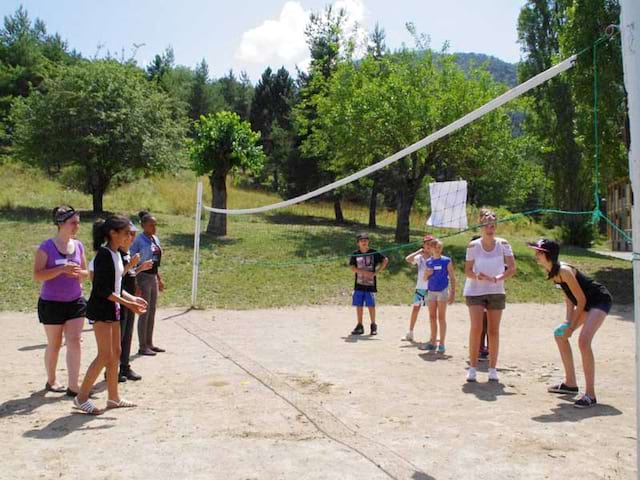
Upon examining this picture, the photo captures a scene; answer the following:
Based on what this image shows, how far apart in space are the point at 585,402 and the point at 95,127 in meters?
18.6

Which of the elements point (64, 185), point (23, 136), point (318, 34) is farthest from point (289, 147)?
point (23, 136)

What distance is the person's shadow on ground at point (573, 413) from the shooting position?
4883 mm

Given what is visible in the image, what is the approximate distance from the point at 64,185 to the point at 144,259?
23897 mm

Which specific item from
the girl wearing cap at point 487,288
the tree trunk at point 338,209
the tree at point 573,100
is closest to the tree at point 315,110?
the tree trunk at point 338,209

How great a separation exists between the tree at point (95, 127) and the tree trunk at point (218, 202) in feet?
12.9

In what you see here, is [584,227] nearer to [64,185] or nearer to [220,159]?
[220,159]

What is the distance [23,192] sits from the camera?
26422 millimetres

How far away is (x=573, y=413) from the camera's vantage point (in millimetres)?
5070

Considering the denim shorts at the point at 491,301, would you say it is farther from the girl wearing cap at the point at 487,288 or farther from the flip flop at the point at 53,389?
the flip flop at the point at 53,389

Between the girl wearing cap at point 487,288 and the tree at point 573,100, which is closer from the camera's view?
the girl wearing cap at point 487,288

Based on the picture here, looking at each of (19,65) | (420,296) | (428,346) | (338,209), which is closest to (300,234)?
(338,209)

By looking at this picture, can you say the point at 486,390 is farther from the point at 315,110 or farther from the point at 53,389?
the point at 315,110

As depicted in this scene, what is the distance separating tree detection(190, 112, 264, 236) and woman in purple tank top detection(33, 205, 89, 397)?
1228 cm

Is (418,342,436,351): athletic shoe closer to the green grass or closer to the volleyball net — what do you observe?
the volleyball net
